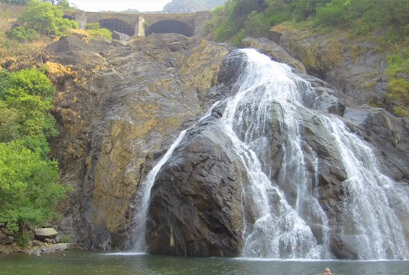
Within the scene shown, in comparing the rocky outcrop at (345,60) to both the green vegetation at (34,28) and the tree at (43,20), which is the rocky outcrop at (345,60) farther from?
the tree at (43,20)

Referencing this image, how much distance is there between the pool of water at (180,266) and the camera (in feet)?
44.3

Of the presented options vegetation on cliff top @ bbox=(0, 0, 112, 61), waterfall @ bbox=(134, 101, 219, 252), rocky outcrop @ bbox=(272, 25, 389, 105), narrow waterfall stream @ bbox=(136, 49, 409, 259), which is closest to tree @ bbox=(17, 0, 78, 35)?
vegetation on cliff top @ bbox=(0, 0, 112, 61)

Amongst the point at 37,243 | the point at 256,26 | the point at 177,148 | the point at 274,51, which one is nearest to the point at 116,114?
the point at 177,148

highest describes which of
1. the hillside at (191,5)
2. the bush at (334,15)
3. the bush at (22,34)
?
the hillside at (191,5)

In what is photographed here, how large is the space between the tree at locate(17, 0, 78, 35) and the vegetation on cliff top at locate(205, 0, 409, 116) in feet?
55.8

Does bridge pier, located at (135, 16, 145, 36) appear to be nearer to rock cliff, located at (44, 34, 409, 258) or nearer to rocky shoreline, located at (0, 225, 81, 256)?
rock cliff, located at (44, 34, 409, 258)

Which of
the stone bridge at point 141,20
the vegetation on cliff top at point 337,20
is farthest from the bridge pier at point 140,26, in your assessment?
the vegetation on cliff top at point 337,20

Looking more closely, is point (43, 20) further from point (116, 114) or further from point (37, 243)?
point (37, 243)

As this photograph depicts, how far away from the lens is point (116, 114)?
27938 mm

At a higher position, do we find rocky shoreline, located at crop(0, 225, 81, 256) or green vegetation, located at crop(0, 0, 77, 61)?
green vegetation, located at crop(0, 0, 77, 61)

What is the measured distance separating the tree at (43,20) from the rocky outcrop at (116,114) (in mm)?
8357

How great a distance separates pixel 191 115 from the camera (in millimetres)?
28062

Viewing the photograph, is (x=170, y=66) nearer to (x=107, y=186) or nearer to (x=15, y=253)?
(x=107, y=186)

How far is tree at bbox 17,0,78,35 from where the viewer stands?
141ft
